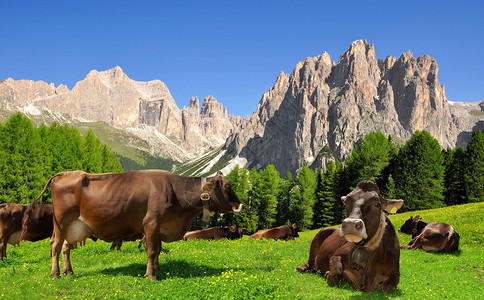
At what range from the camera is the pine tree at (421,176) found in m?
54.7

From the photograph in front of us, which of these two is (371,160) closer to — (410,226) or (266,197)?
(266,197)

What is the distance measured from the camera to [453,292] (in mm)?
8445

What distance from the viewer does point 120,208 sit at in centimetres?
933

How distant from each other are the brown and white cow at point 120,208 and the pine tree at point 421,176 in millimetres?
55635

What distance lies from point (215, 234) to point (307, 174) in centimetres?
4968

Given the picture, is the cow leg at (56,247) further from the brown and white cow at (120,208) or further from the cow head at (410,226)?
the cow head at (410,226)

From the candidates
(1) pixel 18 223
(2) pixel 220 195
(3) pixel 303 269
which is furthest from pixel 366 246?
(1) pixel 18 223

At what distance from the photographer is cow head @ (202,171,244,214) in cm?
1023

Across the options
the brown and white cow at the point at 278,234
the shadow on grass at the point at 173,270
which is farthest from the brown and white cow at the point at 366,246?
the brown and white cow at the point at 278,234

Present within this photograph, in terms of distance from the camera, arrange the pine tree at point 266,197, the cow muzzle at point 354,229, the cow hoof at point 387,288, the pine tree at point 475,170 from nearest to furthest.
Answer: the cow muzzle at point 354,229
the cow hoof at point 387,288
the pine tree at point 475,170
the pine tree at point 266,197

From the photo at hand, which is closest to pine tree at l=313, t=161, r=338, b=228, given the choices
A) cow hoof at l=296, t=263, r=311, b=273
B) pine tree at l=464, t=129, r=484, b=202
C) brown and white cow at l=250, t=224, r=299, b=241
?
pine tree at l=464, t=129, r=484, b=202

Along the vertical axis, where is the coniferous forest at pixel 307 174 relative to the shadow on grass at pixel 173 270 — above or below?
above

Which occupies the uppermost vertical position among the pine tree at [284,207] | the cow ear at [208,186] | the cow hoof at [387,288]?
the cow ear at [208,186]

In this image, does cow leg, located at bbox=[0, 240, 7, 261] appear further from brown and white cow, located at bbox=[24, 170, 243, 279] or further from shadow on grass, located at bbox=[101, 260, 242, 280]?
shadow on grass, located at bbox=[101, 260, 242, 280]
